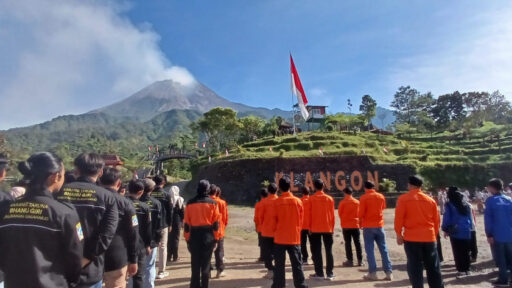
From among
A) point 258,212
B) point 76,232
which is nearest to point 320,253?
point 258,212

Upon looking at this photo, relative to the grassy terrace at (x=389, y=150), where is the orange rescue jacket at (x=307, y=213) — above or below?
below

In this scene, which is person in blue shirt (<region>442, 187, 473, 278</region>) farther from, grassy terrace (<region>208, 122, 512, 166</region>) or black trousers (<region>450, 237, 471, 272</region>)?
grassy terrace (<region>208, 122, 512, 166</region>)

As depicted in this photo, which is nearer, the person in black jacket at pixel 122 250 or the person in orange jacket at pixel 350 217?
the person in black jacket at pixel 122 250

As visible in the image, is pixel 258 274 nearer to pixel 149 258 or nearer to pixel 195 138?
pixel 149 258

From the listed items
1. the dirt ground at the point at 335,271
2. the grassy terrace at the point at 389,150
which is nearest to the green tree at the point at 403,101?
the grassy terrace at the point at 389,150

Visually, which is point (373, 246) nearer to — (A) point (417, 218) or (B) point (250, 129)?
(A) point (417, 218)

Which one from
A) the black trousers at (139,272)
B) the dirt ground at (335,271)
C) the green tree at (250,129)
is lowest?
the dirt ground at (335,271)

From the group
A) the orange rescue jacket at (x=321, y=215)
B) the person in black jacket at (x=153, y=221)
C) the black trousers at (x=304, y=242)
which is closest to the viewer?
the person in black jacket at (x=153, y=221)

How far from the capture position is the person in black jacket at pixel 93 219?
263cm

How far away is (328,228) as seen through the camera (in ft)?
18.4

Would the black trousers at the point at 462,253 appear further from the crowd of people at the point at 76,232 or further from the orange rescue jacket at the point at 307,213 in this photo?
the crowd of people at the point at 76,232

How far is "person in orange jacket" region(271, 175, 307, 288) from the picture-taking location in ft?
15.3

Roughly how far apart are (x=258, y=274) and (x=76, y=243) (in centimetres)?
429

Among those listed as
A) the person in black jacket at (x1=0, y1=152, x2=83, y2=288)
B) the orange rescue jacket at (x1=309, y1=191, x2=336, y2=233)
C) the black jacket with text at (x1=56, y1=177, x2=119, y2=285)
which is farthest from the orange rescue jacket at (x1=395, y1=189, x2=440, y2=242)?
the person in black jacket at (x1=0, y1=152, x2=83, y2=288)
